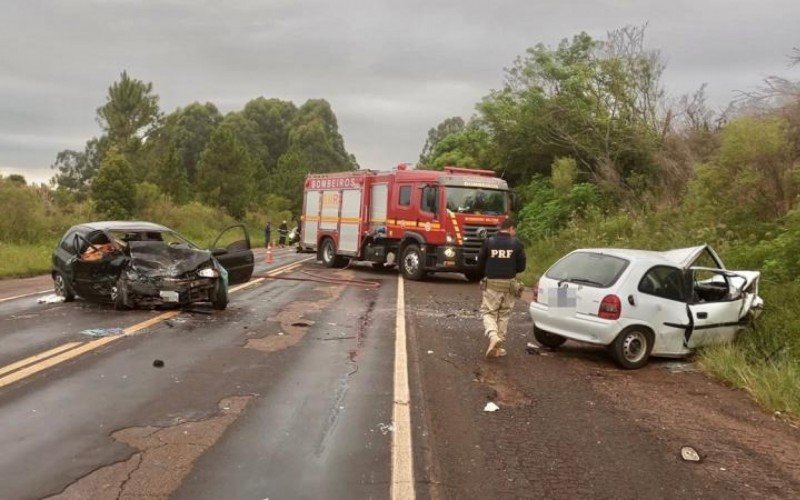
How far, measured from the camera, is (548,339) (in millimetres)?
8953

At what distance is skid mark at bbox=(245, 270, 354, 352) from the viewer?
28.0 ft

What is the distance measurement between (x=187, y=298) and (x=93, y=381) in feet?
14.4

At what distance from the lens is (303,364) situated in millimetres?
7441

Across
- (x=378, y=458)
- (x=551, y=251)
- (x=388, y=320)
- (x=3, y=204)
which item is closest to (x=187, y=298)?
(x=388, y=320)

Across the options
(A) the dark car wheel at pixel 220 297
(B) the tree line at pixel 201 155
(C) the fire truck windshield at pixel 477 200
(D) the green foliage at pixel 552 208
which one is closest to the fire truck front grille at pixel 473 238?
(C) the fire truck windshield at pixel 477 200

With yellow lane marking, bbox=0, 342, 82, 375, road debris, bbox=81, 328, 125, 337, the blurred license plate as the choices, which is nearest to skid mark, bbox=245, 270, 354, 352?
the blurred license plate

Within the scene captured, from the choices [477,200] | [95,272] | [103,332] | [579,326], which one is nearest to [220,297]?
[95,272]

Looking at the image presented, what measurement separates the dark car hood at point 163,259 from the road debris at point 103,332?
157 cm

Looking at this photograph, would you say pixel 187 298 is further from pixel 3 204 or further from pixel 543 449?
pixel 3 204

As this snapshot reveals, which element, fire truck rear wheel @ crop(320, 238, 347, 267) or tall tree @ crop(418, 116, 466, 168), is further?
tall tree @ crop(418, 116, 466, 168)

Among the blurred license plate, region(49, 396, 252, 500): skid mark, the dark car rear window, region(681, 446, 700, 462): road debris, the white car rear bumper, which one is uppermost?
the dark car rear window

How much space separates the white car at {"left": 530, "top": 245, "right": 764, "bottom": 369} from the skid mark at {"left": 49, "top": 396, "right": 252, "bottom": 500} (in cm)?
441

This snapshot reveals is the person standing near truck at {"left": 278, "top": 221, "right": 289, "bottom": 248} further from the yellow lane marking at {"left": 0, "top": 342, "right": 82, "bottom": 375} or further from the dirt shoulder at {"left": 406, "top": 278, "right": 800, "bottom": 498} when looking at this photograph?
the dirt shoulder at {"left": 406, "top": 278, "right": 800, "bottom": 498}

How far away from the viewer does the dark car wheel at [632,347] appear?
779 centimetres
